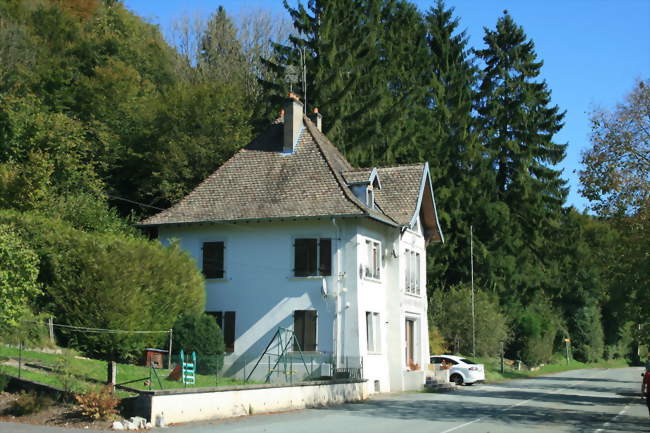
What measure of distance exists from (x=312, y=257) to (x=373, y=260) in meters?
2.92

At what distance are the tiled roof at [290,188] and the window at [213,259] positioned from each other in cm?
132

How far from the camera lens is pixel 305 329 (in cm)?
3156

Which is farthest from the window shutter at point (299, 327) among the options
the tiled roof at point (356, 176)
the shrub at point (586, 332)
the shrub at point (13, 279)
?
the shrub at point (586, 332)

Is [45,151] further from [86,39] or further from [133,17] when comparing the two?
[133,17]

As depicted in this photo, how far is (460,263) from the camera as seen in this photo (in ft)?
186

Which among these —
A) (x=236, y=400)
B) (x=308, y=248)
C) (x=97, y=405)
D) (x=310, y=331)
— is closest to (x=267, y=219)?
(x=308, y=248)

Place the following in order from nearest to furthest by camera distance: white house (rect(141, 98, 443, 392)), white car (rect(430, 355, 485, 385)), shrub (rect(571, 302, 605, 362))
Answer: white house (rect(141, 98, 443, 392)) < white car (rect(430, 355, 485, 385)) < shrub (rect(571, 302, 605, 362))

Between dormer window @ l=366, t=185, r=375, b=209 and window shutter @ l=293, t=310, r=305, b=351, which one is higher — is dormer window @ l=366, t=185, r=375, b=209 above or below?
above

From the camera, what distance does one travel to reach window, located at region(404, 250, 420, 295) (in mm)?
35781

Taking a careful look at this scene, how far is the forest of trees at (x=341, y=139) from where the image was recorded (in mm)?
27625

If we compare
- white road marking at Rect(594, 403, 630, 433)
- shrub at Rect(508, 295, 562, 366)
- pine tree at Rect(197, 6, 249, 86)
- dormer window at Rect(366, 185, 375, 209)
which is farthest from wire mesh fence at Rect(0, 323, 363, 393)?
shrub at Rect(508, 295, 562, 366)

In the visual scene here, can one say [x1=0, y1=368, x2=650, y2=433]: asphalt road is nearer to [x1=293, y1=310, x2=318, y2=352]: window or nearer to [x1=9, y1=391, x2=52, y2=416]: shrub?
[x1=9, y1=391, x2=52, y2=416]: shrub

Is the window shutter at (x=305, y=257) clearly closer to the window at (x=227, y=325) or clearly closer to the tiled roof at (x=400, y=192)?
the window at (x=227, y=325)

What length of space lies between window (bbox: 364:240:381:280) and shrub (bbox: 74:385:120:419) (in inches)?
636
